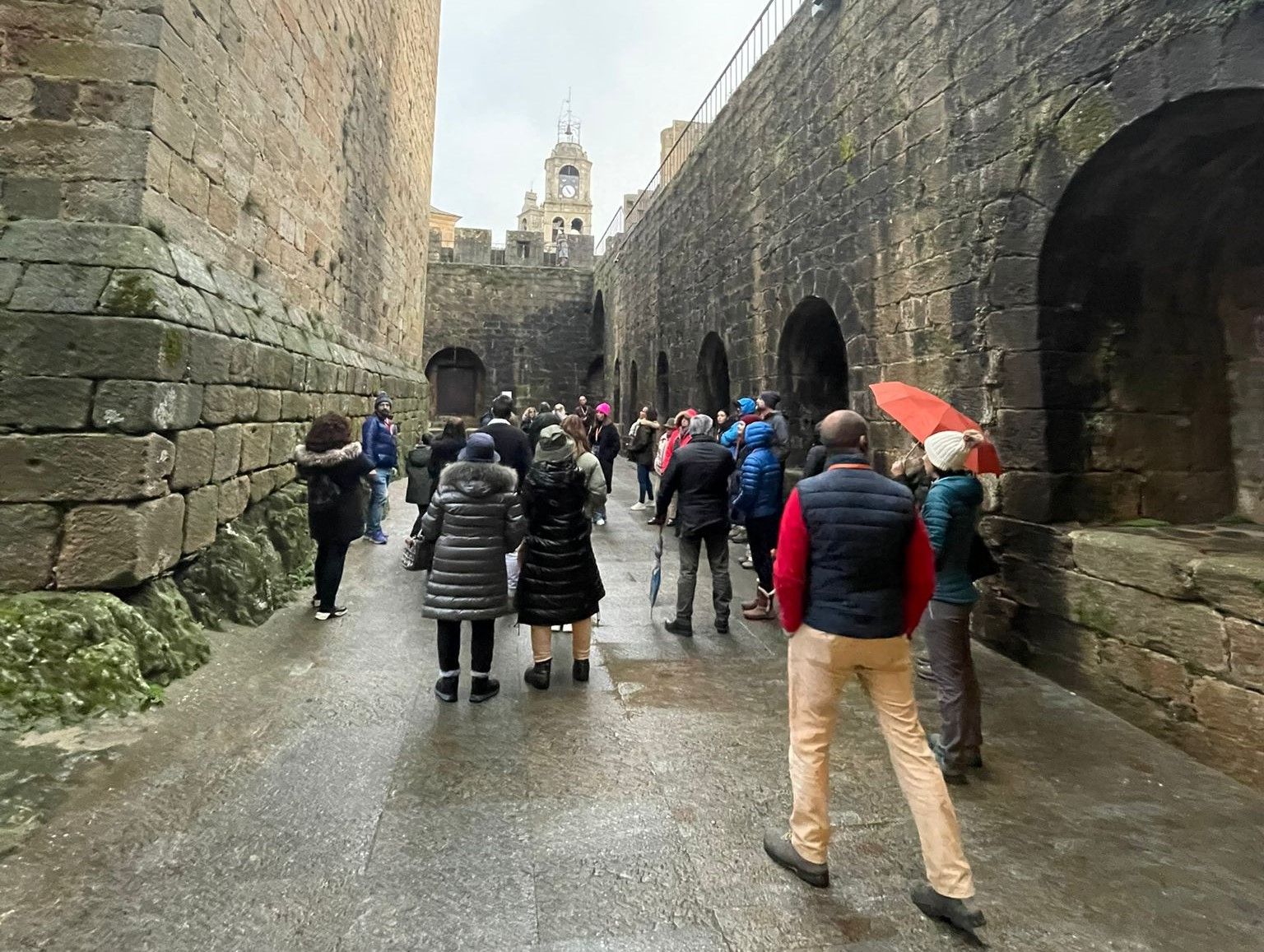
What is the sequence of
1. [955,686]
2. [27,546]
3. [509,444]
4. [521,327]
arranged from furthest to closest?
[521,327] → [509,444] → [27,546] → [955,686]

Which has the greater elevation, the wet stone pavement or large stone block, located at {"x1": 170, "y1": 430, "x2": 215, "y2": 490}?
large stone block, located at {"x1": 170, "y1": 430, "x2": 215, "y2": 490}

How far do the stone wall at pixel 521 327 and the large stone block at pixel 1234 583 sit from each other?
20.4 meters

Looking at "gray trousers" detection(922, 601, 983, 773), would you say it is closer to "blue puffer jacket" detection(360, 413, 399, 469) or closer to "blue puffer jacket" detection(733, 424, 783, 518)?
"blue puffer jacket" detection(733, 424, 783, 518)

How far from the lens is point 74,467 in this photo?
3.44 m

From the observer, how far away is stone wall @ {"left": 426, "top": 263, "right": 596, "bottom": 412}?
75.2ft

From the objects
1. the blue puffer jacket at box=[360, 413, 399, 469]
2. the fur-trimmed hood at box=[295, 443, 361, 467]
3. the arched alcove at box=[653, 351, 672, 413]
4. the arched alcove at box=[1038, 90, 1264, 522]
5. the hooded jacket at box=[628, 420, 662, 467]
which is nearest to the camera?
the arched alcove at box=[1038, 90, 1264, 522]

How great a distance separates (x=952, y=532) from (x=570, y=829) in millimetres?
1975

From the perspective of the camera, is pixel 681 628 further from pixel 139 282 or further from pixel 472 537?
pixel 139 282

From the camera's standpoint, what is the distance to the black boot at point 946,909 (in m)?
1.98

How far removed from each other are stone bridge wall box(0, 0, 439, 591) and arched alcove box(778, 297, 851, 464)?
5.21m

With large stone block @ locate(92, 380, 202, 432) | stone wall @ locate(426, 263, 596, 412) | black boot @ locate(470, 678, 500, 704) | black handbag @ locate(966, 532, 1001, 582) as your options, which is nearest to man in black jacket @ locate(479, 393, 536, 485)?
black boot @ locate(470, 678, 500, 704)

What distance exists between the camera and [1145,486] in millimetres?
4305

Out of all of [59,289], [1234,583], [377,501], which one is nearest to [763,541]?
[1234,583]

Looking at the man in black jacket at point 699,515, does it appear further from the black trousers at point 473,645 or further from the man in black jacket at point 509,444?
the black trousers at point 473,645
